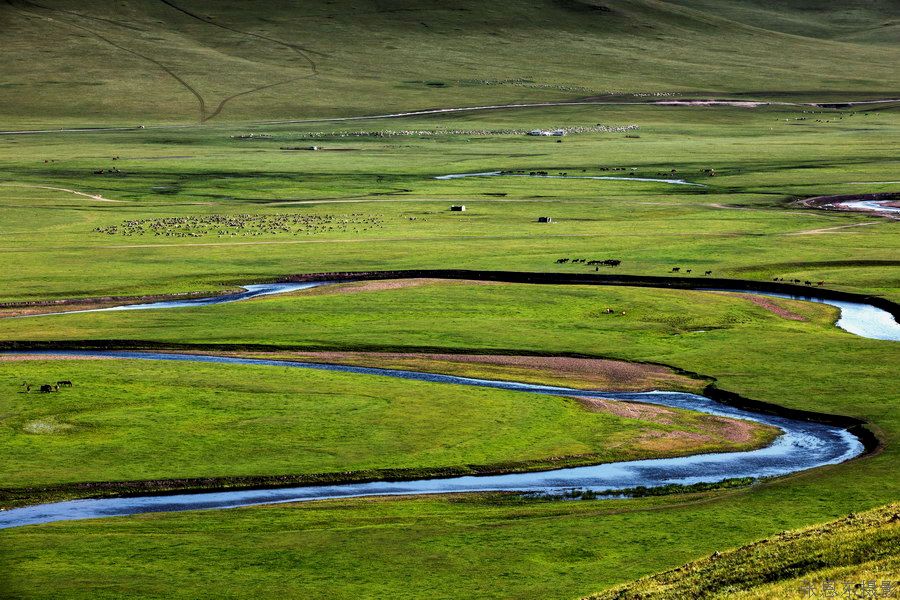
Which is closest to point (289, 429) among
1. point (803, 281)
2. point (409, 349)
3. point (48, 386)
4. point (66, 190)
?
point (48, 386)

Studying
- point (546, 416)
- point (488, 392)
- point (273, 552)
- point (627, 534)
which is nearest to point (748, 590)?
point (627, 534)

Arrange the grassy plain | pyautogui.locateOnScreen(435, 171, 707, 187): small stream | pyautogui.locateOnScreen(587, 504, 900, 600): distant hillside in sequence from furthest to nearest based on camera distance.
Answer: pyautogui.locateOnScreen(435, 171, 707, 187): small stream, the grassy plain, pyautogui.locateOnScreen(587, 504, 900, 600): distant hillside

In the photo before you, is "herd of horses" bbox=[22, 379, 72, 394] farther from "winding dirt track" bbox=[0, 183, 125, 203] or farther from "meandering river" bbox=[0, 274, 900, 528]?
"winding dirt track" bbox=[0, 183, 125, 203]

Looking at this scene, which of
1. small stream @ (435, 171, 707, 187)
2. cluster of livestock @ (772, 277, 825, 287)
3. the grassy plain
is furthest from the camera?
small stream @ (435, 171, 707, 187)

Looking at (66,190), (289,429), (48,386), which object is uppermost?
(289,429)

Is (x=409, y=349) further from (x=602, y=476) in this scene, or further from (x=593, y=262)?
(x=593, y=262)

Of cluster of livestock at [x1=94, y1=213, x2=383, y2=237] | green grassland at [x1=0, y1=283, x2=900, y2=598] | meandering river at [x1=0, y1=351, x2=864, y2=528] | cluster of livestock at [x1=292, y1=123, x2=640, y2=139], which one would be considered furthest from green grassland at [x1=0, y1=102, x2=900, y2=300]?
green grassland at [x1=0, y1=283, x2=900, y2=598]
